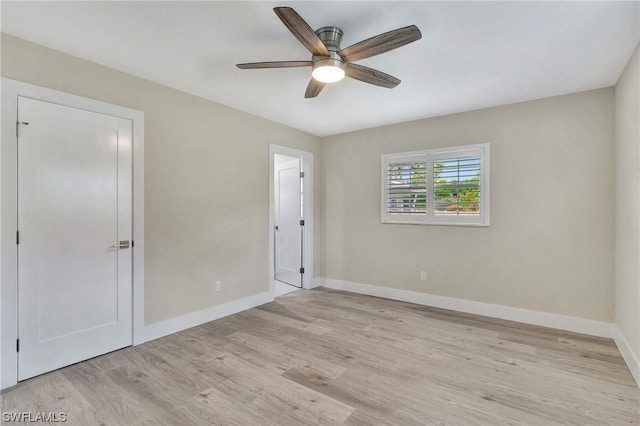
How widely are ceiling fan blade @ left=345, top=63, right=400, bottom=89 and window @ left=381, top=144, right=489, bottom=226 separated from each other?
1875 mm

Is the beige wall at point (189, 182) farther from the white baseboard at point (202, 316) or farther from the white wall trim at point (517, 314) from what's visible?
the white wall trim at point (517, 314)

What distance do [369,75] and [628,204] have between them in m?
2.57

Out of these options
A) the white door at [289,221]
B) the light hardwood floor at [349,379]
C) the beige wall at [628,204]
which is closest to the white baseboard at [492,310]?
the light hardwood floor at [349,379]

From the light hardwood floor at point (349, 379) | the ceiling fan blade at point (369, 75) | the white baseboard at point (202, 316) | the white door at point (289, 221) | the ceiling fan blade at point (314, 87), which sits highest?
the ceiling fan blade at point (369, 75)

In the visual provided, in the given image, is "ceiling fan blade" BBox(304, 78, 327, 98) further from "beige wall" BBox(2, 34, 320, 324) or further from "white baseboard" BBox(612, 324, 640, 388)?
"white baseboard" BBox(612, 324, 640, 388)

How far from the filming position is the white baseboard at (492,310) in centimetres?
332

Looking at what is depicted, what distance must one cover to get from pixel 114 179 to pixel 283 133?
2458mm

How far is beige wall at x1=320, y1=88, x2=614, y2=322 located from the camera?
3285 mm

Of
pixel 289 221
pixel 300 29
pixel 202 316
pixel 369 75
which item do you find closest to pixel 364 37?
pixel 369 75

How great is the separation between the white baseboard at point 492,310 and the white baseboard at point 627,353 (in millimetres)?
159

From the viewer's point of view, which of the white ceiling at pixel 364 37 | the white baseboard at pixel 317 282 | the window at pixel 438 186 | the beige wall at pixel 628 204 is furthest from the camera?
the white baseboard at pixel 317 282

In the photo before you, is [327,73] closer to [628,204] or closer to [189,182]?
[189,182]

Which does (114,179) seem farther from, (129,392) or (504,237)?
(504,237)

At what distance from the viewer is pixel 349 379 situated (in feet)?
8.03
